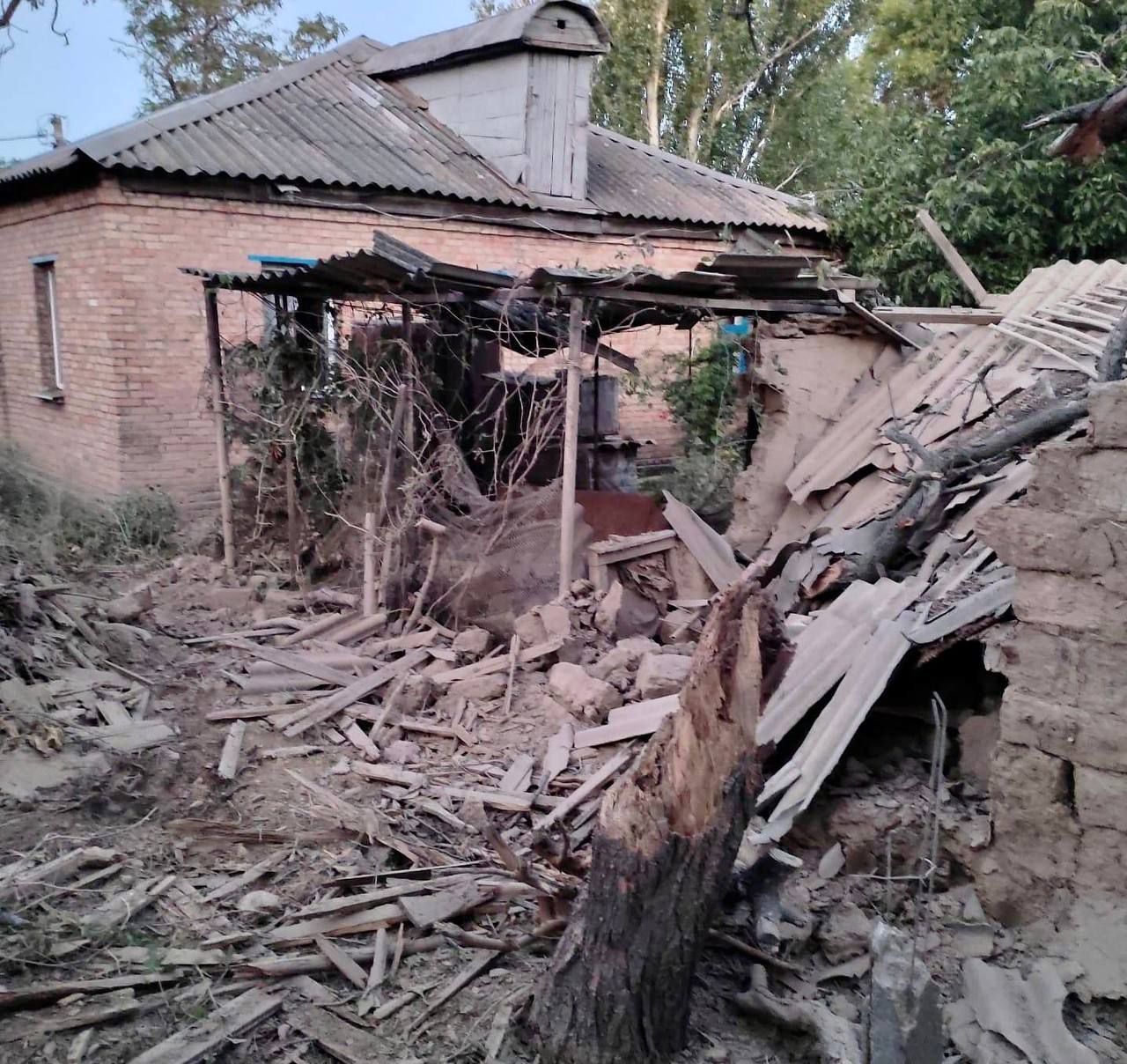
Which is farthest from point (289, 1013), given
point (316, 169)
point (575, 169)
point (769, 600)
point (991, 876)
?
point (575, 169)

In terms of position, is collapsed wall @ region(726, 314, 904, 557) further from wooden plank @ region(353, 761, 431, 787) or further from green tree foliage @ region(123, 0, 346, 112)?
green tree foliage @ region(123, 0, 346, 112)

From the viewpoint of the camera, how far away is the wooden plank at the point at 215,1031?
3484mm

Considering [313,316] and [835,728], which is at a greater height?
[313,316]

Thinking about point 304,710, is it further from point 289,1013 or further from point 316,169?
point 316,169

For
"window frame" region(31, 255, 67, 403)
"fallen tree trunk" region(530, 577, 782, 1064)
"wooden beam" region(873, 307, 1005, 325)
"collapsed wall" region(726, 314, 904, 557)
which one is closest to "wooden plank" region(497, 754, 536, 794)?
"fallen tree trunk" region(530, 577, 782, 1064)

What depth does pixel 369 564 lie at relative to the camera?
26.6ft

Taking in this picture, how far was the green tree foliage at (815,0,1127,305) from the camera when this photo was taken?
1294 centimetres

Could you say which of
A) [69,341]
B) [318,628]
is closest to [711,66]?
[69,341]

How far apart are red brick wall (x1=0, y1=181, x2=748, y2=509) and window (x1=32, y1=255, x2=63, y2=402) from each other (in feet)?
0.96

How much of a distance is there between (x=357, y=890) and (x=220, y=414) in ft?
20.5

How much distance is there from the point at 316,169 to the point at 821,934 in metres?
10.7

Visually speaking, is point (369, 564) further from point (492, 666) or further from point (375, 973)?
point (375, 973)

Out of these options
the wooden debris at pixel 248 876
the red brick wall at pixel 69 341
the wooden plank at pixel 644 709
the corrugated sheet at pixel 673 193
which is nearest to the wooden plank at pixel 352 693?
the wooden debris at pixel 248 876

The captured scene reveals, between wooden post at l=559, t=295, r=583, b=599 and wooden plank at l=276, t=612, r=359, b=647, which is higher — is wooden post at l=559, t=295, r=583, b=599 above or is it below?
above
